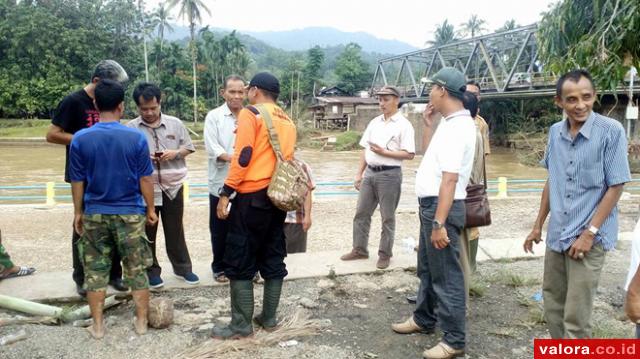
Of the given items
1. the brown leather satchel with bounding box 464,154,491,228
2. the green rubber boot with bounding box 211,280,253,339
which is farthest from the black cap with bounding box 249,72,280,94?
the brown leather satchel with bounding box 464,154,491,228

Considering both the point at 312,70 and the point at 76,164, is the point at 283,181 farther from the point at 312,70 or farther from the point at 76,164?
the point at 312,70

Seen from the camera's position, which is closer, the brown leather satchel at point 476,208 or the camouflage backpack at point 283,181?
the camouflage backpack at point 283,181

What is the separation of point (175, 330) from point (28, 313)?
1.07 meters

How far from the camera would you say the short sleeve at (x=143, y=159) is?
299cm

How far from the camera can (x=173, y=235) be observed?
3932 millimetres

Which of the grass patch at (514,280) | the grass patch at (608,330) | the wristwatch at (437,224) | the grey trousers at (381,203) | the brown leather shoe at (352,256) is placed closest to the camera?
the wristwatch at (437,224)

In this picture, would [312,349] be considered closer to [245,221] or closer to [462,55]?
[245,221]

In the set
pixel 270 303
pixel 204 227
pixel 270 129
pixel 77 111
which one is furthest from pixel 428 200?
pixel 204 227

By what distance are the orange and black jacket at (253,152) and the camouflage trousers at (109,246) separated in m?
0.65

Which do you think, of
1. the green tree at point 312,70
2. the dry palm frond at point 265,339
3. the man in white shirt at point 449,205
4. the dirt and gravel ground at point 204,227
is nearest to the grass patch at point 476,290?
the man in white shirt at point 449,205

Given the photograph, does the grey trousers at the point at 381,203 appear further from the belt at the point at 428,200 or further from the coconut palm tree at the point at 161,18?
the coconut palm tree at the point at 161,18

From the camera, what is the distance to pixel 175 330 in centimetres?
319

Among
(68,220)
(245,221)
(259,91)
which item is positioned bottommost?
(68,220)

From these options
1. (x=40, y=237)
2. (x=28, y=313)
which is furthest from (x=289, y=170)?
(x=40, y=237)
